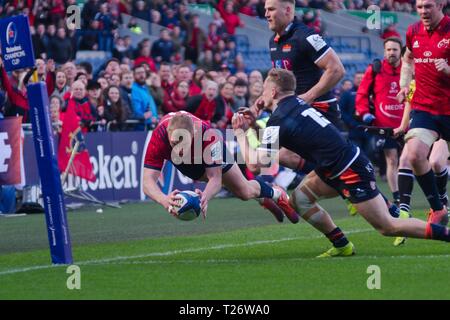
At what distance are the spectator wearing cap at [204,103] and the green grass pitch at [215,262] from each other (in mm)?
Answer: 5093

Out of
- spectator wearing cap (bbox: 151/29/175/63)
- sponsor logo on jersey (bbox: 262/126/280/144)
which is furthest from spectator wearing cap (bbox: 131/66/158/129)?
sponsor logo on jersey (bbox: 262/126/280/144)

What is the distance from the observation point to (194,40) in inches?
1153

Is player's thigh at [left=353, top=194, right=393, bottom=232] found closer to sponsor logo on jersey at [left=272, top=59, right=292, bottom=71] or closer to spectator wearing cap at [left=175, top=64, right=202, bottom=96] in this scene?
sponsor logo on jersey at [left=272, top=59, right=292, bottom=71]

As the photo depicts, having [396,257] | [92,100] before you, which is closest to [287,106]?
[396,257]

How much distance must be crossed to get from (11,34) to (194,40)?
18615mm

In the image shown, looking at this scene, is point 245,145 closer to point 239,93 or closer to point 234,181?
point 234,181

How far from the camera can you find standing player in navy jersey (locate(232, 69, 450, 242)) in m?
10.5

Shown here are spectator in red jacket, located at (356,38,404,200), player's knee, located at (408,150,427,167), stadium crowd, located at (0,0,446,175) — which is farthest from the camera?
stadium crowd, located at (0,0,446,175)

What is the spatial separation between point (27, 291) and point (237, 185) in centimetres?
369

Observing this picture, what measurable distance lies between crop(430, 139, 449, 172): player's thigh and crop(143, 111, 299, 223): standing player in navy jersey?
2508 millimetres

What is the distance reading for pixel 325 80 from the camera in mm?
12594

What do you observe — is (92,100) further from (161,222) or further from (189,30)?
(189,30)

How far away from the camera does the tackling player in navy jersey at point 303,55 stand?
41.4 feet

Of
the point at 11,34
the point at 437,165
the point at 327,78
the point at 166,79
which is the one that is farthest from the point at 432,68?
the point at 166,79
